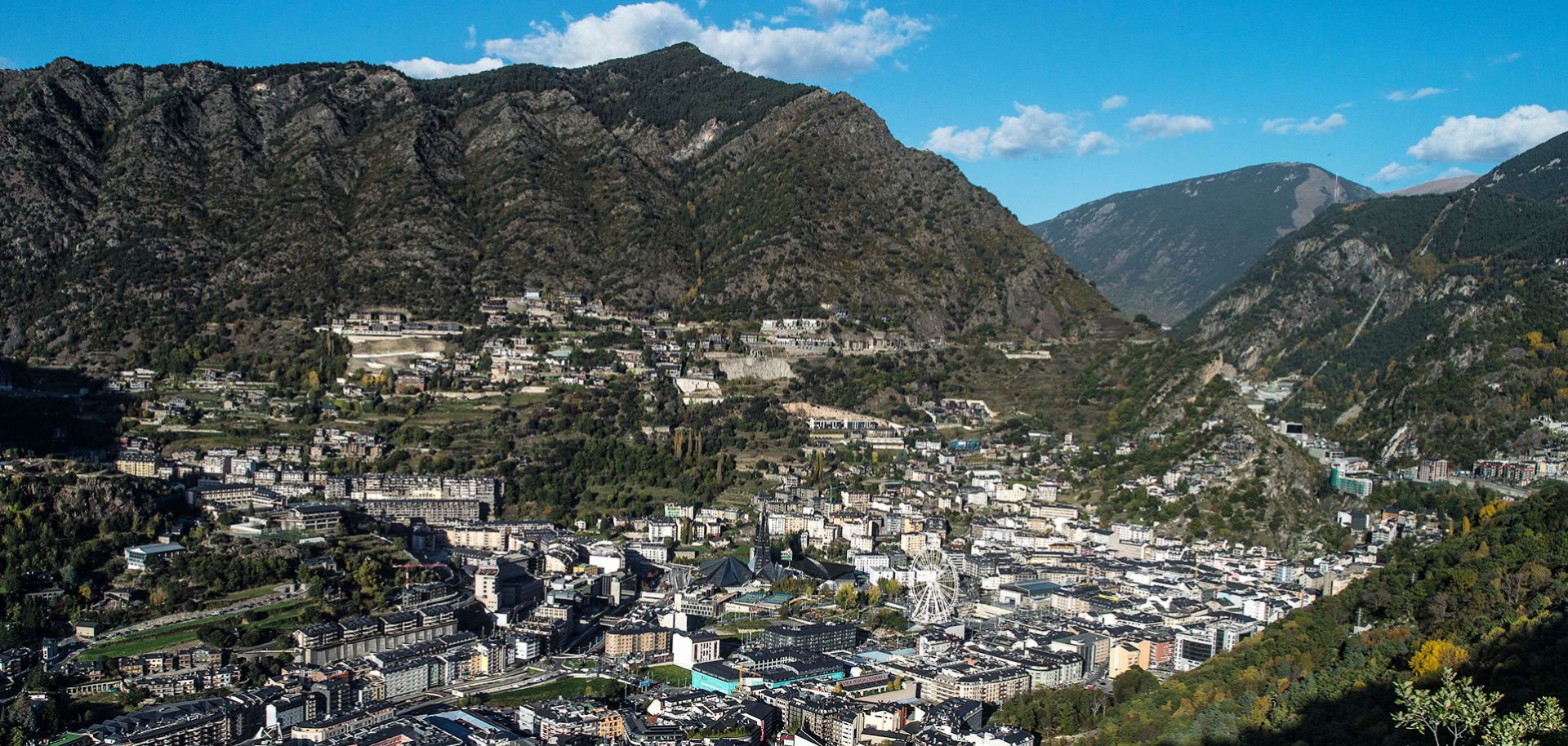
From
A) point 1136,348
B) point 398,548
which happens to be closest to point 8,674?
point 398,548

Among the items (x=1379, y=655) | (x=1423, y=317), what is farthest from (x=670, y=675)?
(x=1423, y=317)

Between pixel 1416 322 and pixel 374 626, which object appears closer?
pixel 374 626

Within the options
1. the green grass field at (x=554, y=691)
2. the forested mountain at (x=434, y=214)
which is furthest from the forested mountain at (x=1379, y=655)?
the forested mountain at (x=434, y=214)

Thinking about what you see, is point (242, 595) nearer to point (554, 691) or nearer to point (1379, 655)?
point (554, 691)

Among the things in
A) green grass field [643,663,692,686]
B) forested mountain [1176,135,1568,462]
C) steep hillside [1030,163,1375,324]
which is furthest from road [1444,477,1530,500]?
steep hillside [1030,163,1375,324]

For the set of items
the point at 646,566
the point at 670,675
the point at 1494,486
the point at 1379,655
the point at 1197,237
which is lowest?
the point at 670,675

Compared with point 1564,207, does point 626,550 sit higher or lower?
lower

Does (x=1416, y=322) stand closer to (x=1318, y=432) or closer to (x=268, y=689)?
(x=1318, y=432)
